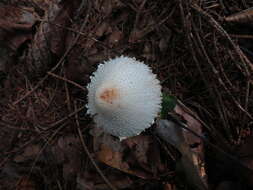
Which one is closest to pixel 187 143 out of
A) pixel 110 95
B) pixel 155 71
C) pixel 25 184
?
pixel 155 71

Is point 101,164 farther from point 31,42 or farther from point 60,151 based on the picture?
point 31,42

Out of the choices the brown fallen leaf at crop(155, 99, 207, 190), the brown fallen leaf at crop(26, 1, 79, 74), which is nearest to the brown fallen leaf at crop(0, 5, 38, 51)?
the brown fallen leaf at crop(26, 1, 79, 74)

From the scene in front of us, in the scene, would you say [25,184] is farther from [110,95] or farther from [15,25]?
[15,25]

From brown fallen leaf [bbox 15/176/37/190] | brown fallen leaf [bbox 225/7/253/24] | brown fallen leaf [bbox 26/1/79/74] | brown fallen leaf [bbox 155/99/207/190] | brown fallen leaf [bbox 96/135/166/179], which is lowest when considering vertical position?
brown fallen leaf [bbox 15/176/37/190]

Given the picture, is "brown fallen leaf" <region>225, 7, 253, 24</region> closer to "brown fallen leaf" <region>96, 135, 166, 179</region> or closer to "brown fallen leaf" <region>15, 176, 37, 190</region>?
"brown fallen leaf" <region>96, 135, 166, 179</region>

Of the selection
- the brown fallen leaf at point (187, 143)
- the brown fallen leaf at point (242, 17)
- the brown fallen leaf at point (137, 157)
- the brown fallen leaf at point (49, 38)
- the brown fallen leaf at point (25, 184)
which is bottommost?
the brown fallen leaf at point (25, 184)

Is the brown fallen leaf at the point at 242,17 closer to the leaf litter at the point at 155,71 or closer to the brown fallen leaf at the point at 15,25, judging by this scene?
the leaf litter at the point at 155,71

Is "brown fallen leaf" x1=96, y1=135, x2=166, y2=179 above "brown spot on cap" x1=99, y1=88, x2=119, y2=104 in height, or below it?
below

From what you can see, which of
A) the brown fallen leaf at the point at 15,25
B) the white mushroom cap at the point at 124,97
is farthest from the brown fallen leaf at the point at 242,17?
the brown fallen leaf at the point at 15,25
